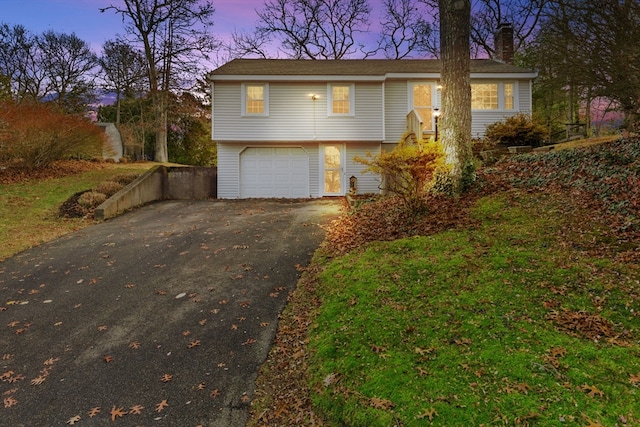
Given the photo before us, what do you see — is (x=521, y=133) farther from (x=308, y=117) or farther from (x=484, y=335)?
(x=484, y=335)

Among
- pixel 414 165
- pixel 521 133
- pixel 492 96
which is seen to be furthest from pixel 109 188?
pixel 492 96

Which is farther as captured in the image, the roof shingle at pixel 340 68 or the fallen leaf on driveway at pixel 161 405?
the roof shingle at pixel 340 68

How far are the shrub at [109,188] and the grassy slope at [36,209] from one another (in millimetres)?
967

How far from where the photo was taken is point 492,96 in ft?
51.0

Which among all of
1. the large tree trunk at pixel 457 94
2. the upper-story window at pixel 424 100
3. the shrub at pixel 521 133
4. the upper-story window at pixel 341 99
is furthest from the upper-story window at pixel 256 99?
the shrub at pixel 521 133

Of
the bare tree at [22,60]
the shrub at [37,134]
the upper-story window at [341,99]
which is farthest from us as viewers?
the bare tree at [22,60]

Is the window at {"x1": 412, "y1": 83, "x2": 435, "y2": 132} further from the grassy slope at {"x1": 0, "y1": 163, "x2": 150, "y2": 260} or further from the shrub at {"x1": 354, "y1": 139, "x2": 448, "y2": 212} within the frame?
the grassy slope at {"x1": 0, "y1": 163, "x2": 150, "y2": 260}

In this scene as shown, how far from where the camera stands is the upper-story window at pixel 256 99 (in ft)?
49.5

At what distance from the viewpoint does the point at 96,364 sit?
3.99 metres

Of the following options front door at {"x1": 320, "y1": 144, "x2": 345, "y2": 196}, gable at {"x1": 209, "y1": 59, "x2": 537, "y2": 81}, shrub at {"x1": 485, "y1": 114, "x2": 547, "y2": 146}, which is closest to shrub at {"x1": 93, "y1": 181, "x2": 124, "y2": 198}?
gable at {"x1": 209, "y1": 59, "x2": 537, "y2": 81}

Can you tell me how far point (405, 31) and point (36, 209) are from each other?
2499cm

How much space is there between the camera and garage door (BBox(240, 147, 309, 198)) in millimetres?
15711

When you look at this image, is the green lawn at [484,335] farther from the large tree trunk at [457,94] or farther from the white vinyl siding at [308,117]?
the white vinyl siding at [308,117]

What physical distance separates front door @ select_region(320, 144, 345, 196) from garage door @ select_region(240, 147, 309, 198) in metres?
0.78
